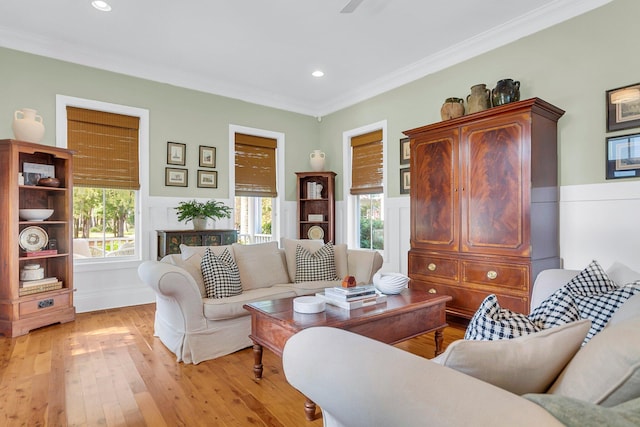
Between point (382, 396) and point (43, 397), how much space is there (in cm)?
242

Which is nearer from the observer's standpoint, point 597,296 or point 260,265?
point 597,296

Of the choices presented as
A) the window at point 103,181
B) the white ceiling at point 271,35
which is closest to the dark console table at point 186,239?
the window at point 103,181

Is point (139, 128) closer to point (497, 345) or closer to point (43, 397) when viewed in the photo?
point (43, 397)

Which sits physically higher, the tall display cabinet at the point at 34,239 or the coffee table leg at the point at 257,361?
the tall display cabinet at the point at 34,239

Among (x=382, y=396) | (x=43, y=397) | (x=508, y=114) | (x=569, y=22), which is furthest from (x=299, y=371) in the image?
A: (x=569, y=22)

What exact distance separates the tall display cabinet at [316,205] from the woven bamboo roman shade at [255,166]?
1.50 ft

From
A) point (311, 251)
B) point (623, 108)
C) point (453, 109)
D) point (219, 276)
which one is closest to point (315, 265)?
point (311, 251)

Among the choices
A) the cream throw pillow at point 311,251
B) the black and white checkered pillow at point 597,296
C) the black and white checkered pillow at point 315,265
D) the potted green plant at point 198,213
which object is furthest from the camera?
the potted green plant at point 198,213

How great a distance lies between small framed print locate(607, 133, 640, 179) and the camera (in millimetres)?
2787

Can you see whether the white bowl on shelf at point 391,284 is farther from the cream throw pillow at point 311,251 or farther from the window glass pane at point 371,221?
the window glass pane at point 371,221

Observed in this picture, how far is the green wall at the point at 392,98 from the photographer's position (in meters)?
2.99

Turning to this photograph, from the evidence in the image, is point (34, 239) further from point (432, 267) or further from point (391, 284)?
point (432, 267)

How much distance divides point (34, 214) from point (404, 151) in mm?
4141

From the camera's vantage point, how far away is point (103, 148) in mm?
4219
